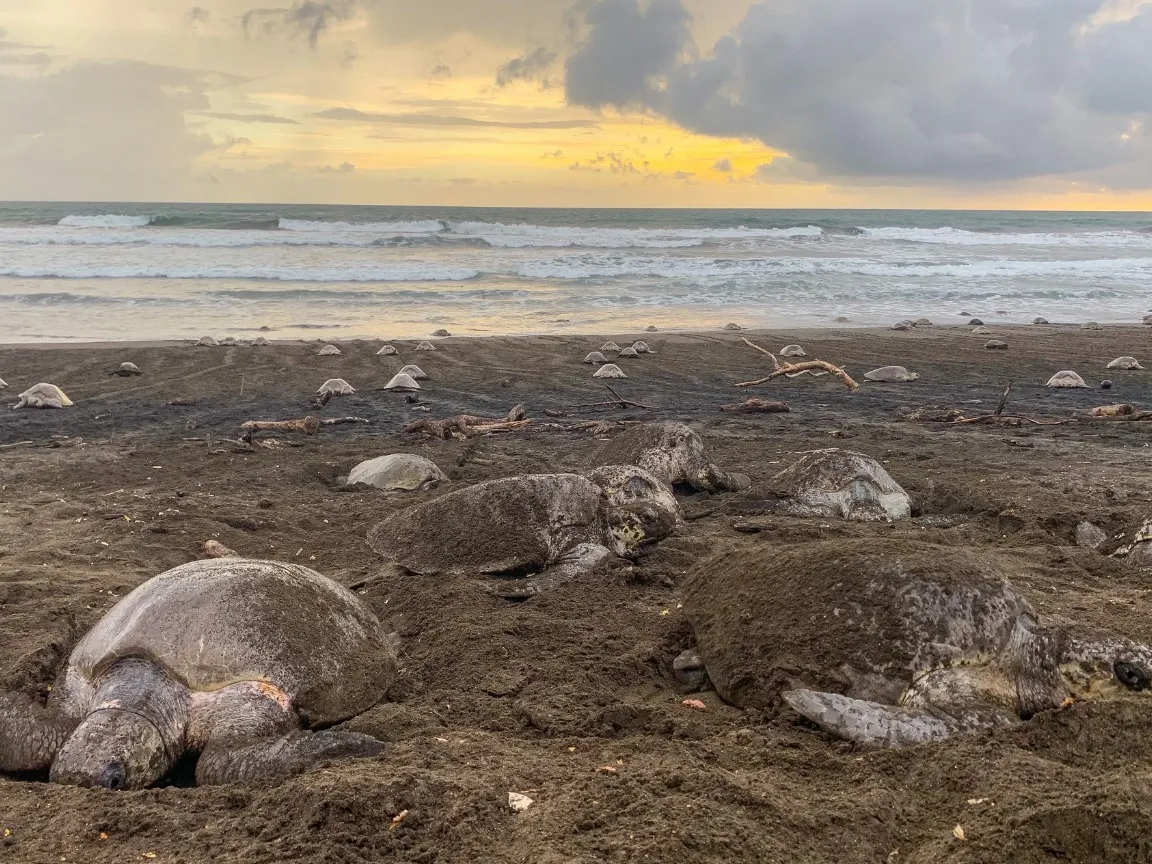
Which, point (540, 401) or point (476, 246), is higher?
point (476, 246)

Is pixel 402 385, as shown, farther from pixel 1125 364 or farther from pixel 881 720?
pixel 1125 364

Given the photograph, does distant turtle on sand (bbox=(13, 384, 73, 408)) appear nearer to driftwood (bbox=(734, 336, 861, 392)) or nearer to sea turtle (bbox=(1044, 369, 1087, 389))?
driftwood (bbox=(734, 336, 861, 392))

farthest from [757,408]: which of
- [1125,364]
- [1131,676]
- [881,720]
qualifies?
[881,720]

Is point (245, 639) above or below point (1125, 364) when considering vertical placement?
below

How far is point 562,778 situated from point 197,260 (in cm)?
3348

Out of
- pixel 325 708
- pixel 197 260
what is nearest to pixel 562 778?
pixel 325 708

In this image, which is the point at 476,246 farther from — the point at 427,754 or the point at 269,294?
the point at 427,754

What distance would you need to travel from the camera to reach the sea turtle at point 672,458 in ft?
22.4

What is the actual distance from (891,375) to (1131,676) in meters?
9.88

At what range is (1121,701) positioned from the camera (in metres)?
3.32

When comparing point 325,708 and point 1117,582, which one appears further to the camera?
point 1117,582

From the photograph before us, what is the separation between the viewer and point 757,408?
10.5 metres

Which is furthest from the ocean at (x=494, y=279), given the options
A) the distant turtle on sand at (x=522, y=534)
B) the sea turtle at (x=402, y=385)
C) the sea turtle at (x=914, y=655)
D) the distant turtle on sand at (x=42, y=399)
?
the sea turtle at (x=914, y=655)

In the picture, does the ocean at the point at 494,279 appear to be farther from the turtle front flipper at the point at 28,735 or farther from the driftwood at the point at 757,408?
the turtle front flipper at the point at 28,735
